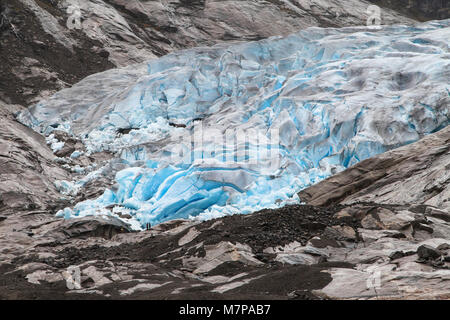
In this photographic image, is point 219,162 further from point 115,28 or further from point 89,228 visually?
point 115,28

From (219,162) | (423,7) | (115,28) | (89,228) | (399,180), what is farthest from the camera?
(423,7)

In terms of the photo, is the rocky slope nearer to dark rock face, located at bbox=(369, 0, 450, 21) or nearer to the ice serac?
the ice serac

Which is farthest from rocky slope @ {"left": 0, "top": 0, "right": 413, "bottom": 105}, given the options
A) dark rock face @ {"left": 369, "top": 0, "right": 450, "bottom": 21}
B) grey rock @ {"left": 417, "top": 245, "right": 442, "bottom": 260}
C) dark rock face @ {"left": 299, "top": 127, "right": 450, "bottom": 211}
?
grey rock @ {"left": 417, "top": 245, "right": 442, "bottom": 260}

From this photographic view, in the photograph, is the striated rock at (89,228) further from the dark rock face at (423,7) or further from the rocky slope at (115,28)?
the dark rock face at (423,7)

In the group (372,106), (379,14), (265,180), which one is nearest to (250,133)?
(265,180)

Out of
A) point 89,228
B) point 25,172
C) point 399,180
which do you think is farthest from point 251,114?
point 89,228

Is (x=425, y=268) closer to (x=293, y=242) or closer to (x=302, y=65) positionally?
(x=293, y=242)
